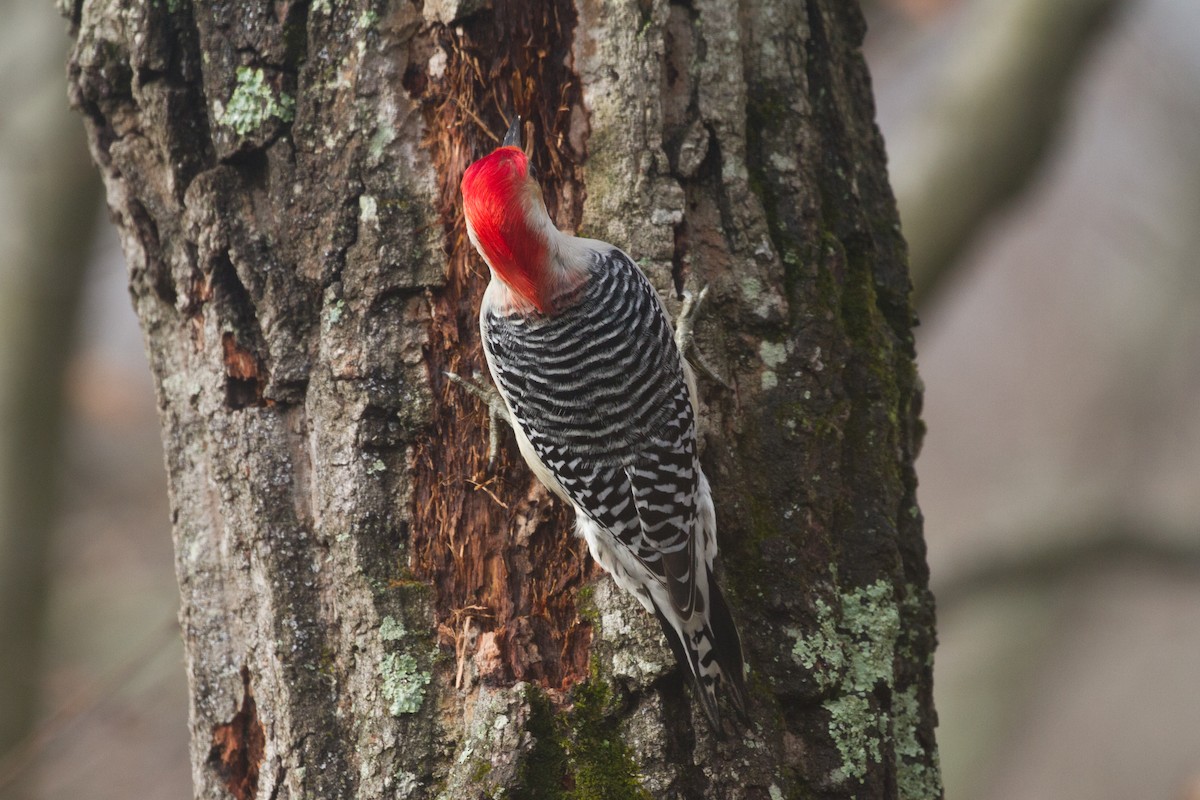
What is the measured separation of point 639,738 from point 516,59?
6.39 feet

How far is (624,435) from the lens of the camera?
322cm

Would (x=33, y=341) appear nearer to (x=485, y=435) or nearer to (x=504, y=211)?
(x=485, y=435)

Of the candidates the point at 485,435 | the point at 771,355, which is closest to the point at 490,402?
the point at 485,435

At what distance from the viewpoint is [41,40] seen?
6230mm

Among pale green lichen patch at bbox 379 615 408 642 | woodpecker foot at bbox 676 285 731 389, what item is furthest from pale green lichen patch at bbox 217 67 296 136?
pale green lichen patch at bbox 379 615 408 642

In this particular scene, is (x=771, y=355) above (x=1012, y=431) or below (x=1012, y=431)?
below

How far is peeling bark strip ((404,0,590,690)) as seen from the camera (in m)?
2.85

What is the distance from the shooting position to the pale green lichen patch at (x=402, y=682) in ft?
9.03

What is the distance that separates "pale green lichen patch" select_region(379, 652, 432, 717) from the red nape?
115cm

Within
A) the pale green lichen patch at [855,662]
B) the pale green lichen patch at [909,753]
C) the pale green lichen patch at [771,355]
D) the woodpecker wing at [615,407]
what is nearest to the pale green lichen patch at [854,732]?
the pale green lichen patch at [855,662]

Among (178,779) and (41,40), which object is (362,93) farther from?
(178,779)

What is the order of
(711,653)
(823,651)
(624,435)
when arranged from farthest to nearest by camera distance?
(624,435) < (823,651) < (711,653)

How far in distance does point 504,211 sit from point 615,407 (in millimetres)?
727

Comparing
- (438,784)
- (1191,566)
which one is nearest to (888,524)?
(438,784)
